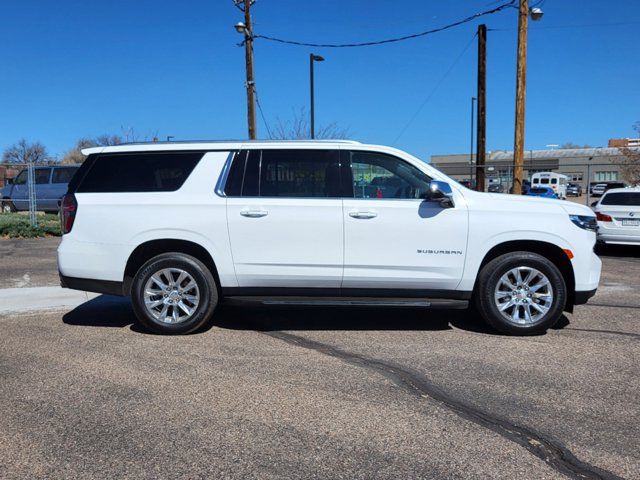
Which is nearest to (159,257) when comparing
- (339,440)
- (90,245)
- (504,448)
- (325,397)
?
(90,245)

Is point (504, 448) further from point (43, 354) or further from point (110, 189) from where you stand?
point (110, 189)

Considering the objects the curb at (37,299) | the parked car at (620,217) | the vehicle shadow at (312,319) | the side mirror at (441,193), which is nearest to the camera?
the side mirror at (441,193)

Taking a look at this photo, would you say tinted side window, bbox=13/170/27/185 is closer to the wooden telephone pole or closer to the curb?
the wooden telephone pole

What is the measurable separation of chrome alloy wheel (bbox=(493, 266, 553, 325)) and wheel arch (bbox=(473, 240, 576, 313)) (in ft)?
0.78

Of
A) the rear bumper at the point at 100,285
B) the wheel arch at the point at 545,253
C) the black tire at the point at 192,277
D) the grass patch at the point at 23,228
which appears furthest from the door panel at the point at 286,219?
the grass patch at the point at 23,228

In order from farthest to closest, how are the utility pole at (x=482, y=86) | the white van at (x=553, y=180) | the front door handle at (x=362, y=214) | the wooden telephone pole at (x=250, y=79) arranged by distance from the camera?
the white van at (x=553, y=180), the wooden telephone pole at (x=250, y=79), the utility pole at (x=482, y=86), the front door handle at (x=362, y=214)

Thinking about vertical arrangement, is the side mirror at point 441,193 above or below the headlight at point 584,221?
above

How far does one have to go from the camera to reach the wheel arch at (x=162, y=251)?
5.89 m

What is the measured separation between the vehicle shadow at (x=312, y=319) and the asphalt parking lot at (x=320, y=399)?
48 millimetres

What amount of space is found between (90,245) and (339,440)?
3617 millimetres

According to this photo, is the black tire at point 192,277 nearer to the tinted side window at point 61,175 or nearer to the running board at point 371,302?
the running board at point 371,302

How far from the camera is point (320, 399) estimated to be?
415cm

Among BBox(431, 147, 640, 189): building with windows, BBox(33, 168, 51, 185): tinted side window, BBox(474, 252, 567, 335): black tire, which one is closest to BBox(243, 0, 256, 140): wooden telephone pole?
BBox(33, 168, 51, 185): tinted side window

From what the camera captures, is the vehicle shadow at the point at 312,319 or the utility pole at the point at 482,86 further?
the utility pole at the point at 482,86
